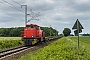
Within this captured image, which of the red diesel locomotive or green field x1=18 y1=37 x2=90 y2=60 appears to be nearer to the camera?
green field x1=18 y1=37 x2=90 y2=60

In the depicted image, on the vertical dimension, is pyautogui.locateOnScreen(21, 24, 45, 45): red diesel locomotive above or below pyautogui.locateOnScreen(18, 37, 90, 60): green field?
above

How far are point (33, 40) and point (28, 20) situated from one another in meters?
10.1

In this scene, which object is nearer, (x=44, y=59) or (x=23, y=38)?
(x=44, y=59)

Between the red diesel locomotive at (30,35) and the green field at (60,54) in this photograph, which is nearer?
the green field at (60,54)

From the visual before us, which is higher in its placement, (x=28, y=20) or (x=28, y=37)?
(x=28, y=20)

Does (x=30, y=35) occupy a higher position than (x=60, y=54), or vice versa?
(x=30, y=35)

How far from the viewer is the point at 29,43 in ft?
119

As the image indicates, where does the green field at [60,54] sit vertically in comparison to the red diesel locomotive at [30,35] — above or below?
below

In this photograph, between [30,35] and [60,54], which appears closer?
[60,54]

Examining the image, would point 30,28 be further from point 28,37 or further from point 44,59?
point 44,59

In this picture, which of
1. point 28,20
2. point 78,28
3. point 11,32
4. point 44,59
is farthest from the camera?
point 11,32

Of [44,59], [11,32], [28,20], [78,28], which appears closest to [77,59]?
[44,59]

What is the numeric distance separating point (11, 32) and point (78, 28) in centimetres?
9635

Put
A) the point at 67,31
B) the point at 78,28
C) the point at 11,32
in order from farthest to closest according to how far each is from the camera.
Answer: the point at 67,31
the point at 11,32
the point at 78,28
